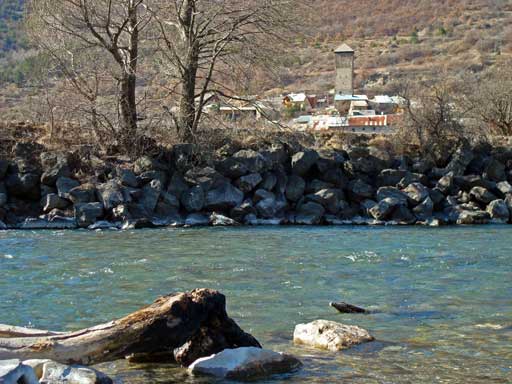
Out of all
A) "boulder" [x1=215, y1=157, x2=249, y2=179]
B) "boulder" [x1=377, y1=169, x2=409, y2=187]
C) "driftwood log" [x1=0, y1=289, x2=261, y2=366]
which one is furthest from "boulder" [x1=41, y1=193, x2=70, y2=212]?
"driftwood log" [x1=0, y1=289, x2=261, y2=366]

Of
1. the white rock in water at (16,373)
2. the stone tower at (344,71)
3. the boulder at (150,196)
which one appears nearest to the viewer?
the white rock in water at (16,373)

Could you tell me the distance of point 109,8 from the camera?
2684 cm

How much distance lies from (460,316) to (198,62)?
19.8 m

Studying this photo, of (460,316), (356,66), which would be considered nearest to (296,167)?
(460,316)

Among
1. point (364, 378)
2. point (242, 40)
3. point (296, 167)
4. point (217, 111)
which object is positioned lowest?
point (364, 378)

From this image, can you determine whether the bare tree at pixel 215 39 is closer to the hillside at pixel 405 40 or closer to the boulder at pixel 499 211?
the boulder at pixel 499 211

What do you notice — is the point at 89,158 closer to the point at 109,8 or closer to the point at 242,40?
the point at 109,8

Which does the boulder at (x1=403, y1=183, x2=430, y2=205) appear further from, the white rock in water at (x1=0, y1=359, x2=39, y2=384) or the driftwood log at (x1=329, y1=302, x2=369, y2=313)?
the white rock in water at (x1=0, y1=359, x2=39, y2=384)

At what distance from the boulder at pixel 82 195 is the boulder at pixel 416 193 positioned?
9.32 metres

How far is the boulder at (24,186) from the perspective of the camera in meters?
24.2

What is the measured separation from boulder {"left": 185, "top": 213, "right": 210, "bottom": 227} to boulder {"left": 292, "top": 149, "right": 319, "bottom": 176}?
3.73 metres

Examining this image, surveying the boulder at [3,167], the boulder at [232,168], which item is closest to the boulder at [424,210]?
the boulder at [232,168]

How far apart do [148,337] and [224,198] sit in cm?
1650

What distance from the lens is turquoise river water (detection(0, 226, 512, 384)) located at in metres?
8.64
